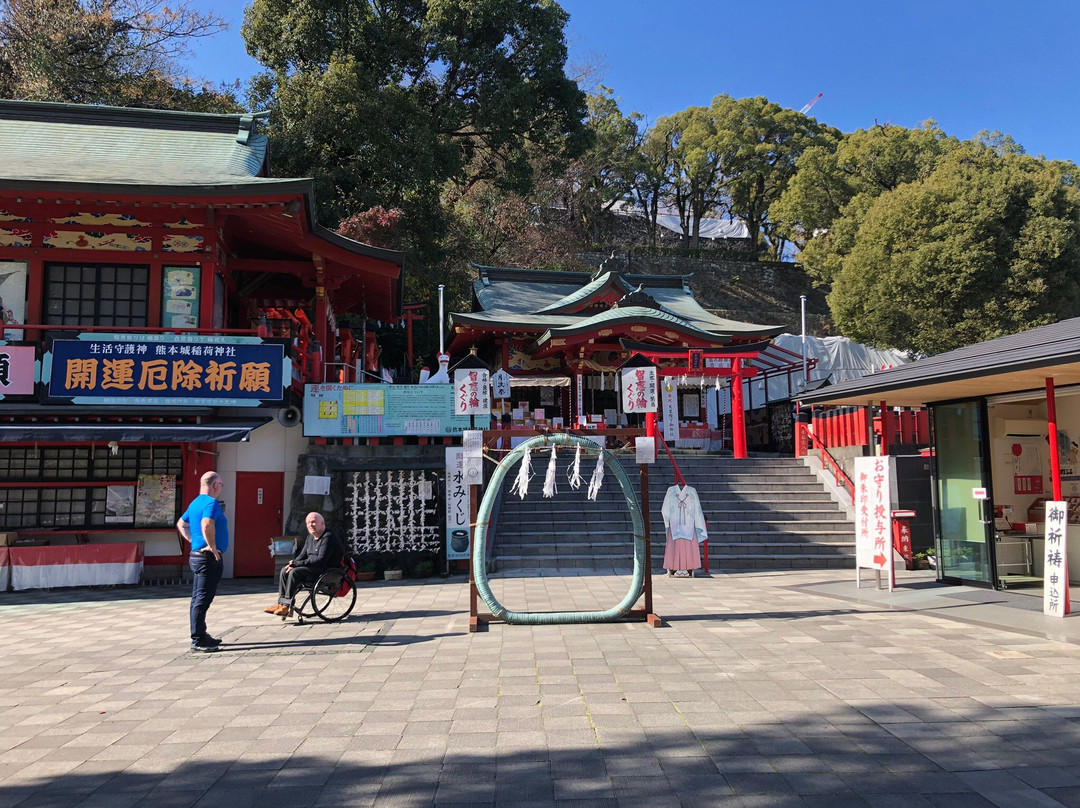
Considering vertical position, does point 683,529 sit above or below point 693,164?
below

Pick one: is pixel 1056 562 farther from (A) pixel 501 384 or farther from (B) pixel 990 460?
(A) pixel 501 384

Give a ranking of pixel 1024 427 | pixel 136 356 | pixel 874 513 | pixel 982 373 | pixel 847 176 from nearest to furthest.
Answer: pixel 982 373, pixel 874 513, pixel 1024 427, pixel 136 356, pixel 847 176

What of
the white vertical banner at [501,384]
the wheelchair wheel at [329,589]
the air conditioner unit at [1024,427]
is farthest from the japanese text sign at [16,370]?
the air conditioner unit at [1024,427]

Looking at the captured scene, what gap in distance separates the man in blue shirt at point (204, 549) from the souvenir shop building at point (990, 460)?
808 cm

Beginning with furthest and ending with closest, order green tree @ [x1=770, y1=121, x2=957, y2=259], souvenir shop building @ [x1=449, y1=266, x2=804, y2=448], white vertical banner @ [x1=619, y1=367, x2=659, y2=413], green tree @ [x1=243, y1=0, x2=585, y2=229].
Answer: green tree @ [x1=770, y1=121, x2=957, y2=259]
green tree @ [x1=243, y1=0, x2=585, y2=229]
souvenir shop building @ [x1=449, y1=266, x2=804, y2=448]
white vertical banner @ [x1=619, y1=367, x2=659, y2=413]

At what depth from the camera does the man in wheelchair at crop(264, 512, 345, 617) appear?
7.92 meters

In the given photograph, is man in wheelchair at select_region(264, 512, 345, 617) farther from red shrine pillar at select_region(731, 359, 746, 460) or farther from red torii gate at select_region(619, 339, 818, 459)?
red shrine pillar at select_region(731, 359, 746, 460)

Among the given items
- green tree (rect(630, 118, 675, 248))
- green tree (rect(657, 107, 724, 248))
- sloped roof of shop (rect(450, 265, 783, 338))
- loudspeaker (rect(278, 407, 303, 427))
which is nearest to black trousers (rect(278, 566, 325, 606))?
loudspeaker (rect(278, 407, 303, 427))

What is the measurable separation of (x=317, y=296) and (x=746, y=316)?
100 feet

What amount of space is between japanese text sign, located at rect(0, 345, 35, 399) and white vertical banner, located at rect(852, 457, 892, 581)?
12899 mm

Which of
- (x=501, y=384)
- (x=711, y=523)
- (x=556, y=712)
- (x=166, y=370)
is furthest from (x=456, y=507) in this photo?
(x=556, y=712)

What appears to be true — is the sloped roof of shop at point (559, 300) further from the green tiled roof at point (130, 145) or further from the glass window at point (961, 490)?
the glass window at point (961, 490)

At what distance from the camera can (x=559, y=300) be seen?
24.2 m

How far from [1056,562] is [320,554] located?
26.3 ft
